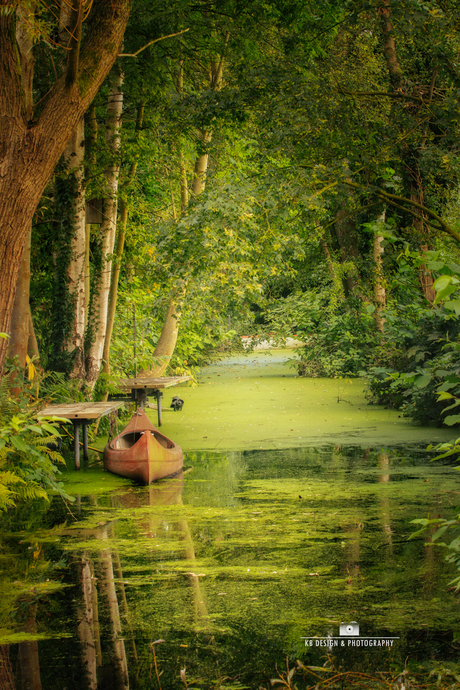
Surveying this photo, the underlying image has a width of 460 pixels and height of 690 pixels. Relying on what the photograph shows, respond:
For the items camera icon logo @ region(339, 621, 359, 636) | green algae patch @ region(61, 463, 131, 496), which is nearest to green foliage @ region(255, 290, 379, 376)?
green algae patch @ region(61, 463, 131, 496)

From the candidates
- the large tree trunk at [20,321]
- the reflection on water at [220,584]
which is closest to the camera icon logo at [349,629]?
the reflection on water at [220,584]

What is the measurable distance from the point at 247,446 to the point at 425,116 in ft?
17.4

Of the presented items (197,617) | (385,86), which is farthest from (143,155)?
(197,617)

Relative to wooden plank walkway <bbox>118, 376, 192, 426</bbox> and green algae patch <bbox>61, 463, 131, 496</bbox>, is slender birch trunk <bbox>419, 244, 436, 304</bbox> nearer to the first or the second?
wooden plank walkway <bbox>118, 376, 192, 426</bbox>

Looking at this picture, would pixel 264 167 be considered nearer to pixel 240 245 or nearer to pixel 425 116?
pixel 240 245

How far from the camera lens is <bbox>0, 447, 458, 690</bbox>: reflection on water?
10.4 feet

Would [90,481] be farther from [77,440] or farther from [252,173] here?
[252,173]

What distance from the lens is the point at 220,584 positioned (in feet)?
14.0

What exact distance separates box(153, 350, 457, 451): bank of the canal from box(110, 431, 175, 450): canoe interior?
1091 mm

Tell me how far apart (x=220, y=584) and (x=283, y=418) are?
8210 millimetres

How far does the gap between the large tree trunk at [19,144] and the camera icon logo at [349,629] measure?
3082 millimetres

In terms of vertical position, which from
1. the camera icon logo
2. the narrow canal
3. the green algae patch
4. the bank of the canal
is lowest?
the bank of the canal

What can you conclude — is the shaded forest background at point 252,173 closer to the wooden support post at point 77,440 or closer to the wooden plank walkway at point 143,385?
the wooden plank walkway at point 143,385

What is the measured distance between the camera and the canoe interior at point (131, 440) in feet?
27.5
